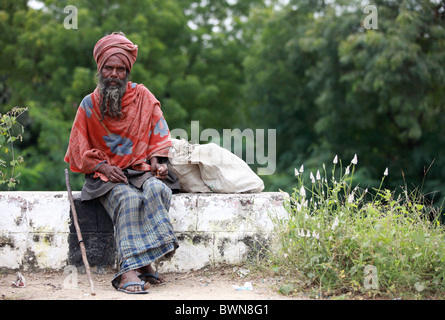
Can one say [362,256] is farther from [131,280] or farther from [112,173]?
[112,173]

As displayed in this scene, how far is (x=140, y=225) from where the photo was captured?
13.0ft

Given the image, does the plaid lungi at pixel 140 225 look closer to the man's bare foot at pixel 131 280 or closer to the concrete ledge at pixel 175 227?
the man's bare foot at pixel 131 280

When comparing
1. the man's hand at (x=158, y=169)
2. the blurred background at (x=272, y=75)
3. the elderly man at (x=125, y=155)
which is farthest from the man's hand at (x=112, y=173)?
the blurred background at (x=272, y=75)

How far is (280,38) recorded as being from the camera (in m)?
18.3

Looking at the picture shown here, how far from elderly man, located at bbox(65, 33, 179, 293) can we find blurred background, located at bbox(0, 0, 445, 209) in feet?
28.1

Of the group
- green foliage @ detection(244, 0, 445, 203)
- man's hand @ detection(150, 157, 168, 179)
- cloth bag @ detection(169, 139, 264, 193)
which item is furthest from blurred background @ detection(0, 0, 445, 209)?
man's hand @ detection(150, 157, 168, 179)

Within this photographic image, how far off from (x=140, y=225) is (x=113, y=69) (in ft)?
4.27

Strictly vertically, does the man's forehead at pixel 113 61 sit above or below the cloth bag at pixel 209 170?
above

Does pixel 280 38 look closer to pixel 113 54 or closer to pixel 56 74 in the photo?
pixel 56 74

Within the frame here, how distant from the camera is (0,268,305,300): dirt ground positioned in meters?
3.68

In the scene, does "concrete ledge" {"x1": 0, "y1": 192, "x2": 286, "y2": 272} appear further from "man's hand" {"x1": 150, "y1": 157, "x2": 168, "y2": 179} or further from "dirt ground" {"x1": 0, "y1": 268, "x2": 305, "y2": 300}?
"man's hand" {"x1": 150, "y1": 157, "x2": 168, "y2": 179}

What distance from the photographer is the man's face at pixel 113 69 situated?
14.0 ft

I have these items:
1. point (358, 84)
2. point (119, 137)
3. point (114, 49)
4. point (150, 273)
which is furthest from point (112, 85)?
point (358, 84)

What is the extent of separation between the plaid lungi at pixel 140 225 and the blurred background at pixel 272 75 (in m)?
9.24
